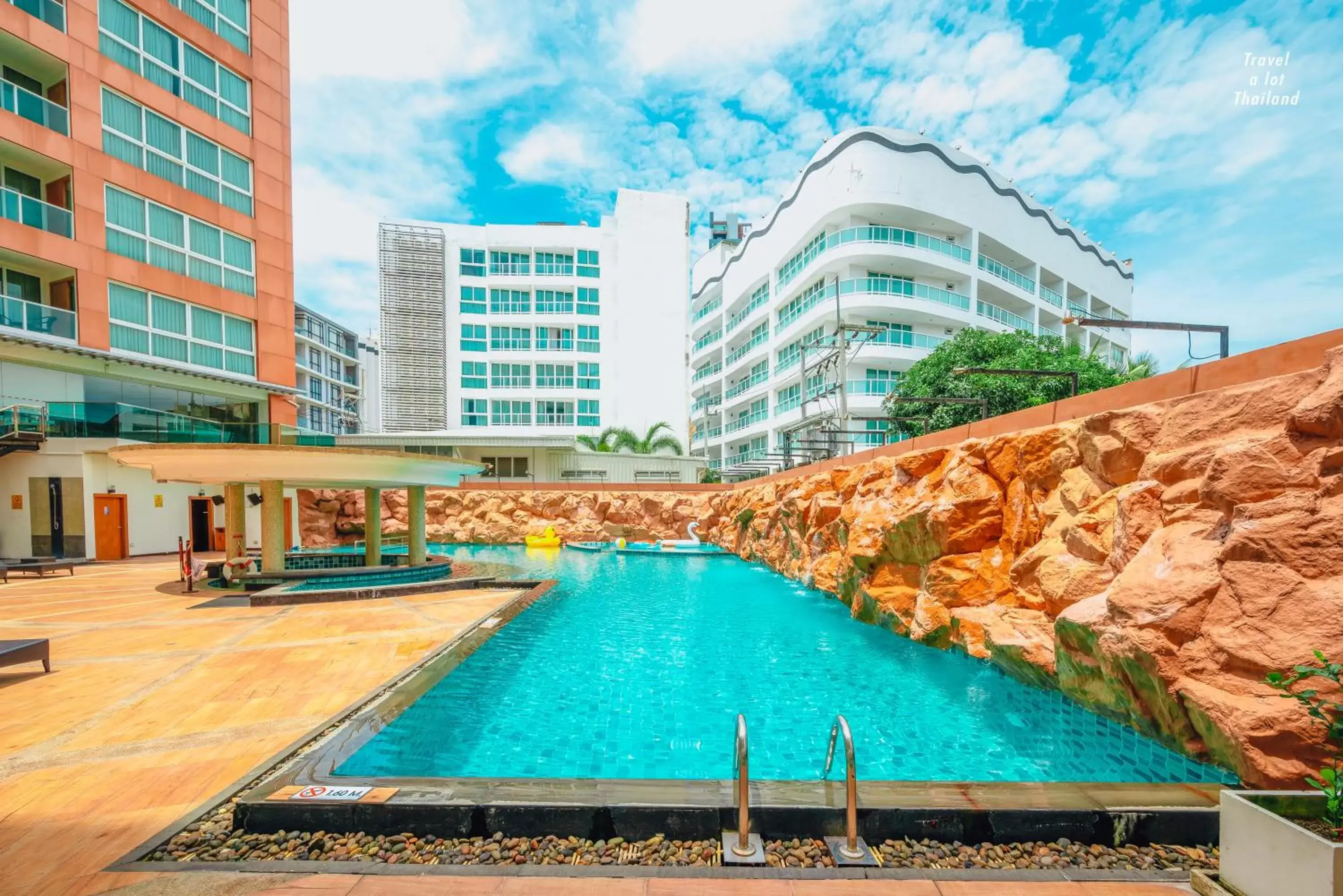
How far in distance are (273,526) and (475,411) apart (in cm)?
3149

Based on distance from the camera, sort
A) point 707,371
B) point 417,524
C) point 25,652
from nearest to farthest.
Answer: point 25,652, point 417,524, point 707,371

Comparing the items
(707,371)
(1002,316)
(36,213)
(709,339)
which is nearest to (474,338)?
(709,339)

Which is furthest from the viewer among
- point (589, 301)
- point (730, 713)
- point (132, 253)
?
point (589, 301)

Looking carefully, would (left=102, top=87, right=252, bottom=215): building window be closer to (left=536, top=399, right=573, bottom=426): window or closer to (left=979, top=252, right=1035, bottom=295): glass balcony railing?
(left=536, top=399, right=573, bottom=426): window

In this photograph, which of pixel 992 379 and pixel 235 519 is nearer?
pixel 235 519

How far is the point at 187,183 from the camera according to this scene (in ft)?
70.1

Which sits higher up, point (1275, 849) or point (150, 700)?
point (1275, 849)

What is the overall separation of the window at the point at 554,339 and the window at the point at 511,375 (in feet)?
6.10

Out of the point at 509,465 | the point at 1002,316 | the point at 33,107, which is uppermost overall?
the point at 33,107

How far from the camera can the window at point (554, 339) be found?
44906 millimetres

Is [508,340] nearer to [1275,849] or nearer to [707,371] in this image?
A: [707,371]

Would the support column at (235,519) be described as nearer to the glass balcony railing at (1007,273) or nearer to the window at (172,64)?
the window at (172,64)

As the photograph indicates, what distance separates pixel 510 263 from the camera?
147 ft

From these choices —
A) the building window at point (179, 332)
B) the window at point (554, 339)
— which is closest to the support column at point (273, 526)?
the building window at point (179, 332)
